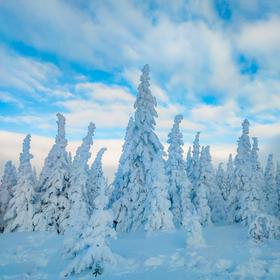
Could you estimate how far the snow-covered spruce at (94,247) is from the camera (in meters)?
19.6

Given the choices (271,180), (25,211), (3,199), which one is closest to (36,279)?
(25,211)

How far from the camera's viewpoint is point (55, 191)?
45.1 metres

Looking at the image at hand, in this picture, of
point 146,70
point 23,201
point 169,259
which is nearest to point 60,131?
point 23,201

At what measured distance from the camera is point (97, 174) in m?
56.5

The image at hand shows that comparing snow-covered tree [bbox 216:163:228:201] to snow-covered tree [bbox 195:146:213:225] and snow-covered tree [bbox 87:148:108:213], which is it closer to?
snow-covered tree [bbox 195:146:213:225]

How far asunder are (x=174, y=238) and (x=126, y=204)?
10669 millimetres

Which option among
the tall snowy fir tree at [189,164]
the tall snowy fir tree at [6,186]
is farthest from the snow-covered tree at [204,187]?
the tall snowy fir tree at [6,186]

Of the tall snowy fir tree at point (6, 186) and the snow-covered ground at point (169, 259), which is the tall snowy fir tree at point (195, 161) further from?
the tall snowy fir tree at point (6, 186)

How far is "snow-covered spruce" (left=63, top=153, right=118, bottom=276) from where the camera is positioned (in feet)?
64.2

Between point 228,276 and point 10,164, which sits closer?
point 228,276

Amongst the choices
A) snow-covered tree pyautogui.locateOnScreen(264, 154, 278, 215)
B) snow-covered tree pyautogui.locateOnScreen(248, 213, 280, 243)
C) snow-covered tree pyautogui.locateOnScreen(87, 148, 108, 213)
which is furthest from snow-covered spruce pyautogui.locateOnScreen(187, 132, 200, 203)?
snow-covered tree pyautogui.locateOnScreen(248, 213, 280, 243)

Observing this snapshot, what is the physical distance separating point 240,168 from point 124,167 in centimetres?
2278

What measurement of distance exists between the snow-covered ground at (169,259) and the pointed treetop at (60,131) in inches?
674

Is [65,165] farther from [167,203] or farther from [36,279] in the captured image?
[36,279]
